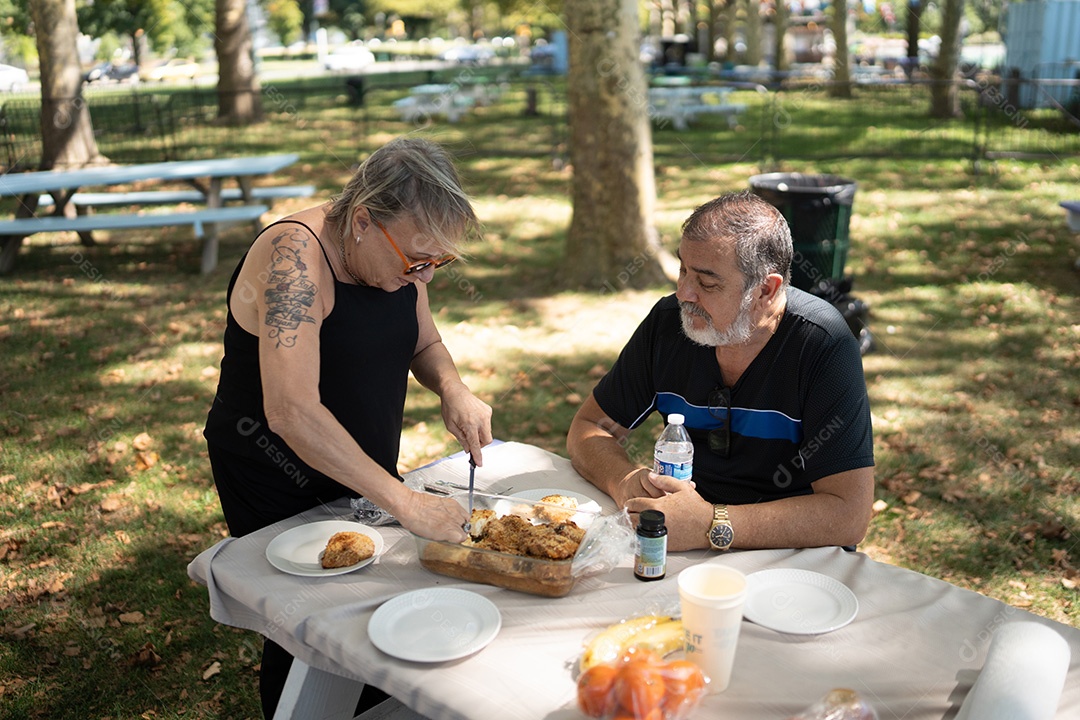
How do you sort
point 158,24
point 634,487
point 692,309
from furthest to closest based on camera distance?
point 158,24 → point 692,309 → point 634,487

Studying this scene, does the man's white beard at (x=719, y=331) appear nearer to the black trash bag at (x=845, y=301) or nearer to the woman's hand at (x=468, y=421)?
the woman's hand at (x=468, y=421)

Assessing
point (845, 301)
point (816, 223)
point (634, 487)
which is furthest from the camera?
point (816, 223)

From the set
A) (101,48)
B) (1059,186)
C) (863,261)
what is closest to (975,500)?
(863,261)

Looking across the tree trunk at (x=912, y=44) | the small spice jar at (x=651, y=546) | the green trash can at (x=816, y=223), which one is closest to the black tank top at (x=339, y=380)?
the small spice jar at (x=651, y=546)

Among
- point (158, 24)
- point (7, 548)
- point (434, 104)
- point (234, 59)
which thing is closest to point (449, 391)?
point (7, 548)

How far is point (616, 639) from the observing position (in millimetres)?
1950

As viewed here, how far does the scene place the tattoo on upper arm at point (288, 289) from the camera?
7.79 ft

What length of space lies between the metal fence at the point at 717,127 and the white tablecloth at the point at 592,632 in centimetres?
1058

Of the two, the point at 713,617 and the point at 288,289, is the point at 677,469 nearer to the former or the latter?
the point at 713,617

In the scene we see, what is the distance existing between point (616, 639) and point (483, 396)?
4614 millimetres

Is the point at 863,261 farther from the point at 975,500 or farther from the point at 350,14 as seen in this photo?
the point at 350,14

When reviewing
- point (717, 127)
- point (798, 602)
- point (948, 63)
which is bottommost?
point (798, 602)

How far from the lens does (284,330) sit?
7.79 feet

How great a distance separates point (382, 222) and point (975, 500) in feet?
12.7
